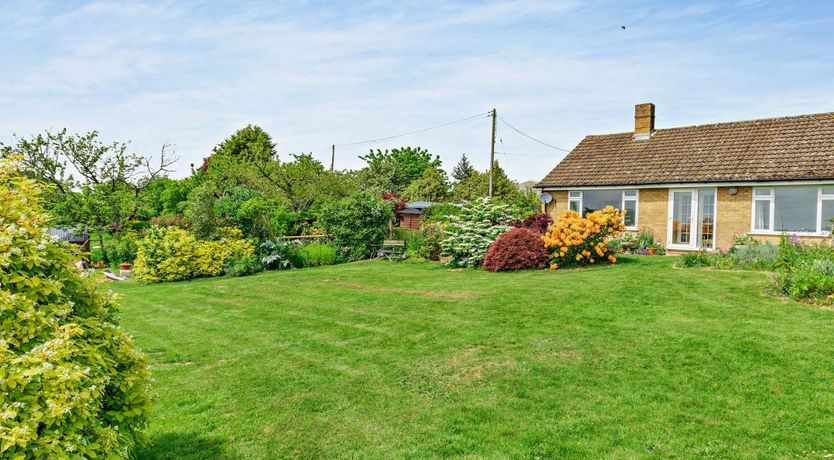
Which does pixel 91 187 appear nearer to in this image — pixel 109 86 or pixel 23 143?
pixel 23 143

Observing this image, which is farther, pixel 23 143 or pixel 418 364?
pixel 23 143

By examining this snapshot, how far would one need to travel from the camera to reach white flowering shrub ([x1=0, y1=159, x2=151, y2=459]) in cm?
324

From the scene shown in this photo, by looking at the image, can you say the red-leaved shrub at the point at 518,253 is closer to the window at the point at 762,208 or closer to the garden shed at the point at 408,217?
the window at the point at 762,208

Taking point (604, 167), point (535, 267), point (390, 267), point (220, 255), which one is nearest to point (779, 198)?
point (604, 167)

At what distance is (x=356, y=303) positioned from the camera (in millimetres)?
12180

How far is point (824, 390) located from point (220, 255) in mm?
18870

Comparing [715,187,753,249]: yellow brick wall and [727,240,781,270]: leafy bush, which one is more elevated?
[715,187,753,249]: yellow brick wall

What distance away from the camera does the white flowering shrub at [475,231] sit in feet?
59.4

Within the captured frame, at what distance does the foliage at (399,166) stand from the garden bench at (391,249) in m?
30.2

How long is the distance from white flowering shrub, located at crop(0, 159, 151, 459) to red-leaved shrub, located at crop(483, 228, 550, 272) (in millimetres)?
12961

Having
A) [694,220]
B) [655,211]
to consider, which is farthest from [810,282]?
[655,211]

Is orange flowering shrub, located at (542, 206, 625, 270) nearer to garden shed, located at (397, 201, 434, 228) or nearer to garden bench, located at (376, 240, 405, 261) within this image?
garden bench, located at (376, 240, 405, 261)

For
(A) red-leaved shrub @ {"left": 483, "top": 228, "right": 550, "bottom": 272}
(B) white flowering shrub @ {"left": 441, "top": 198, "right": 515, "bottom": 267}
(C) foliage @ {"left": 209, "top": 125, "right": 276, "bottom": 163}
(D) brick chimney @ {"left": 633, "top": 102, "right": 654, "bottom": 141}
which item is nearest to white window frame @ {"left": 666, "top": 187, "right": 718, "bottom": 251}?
(D) brick chimney @ {"left": 633, "top": 102, "right": 654, "bottom": 141}

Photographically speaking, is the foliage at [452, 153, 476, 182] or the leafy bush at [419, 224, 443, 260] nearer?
the leafy bush at [419, 224, 443, 260]
